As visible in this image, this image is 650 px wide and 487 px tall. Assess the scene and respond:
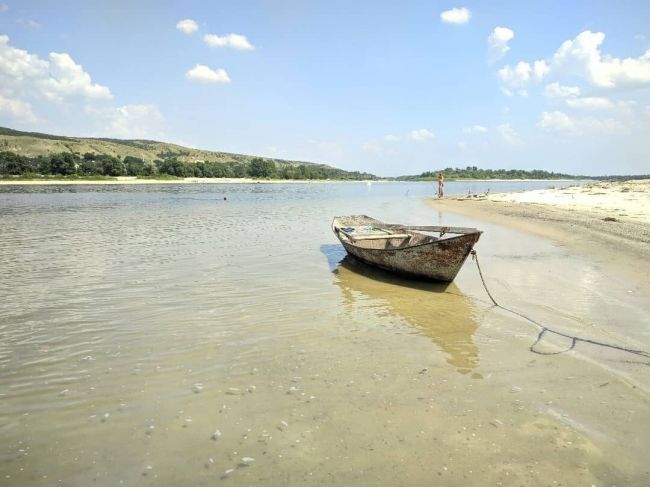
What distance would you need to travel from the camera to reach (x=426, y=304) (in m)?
9.16

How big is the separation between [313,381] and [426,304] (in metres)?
4.37

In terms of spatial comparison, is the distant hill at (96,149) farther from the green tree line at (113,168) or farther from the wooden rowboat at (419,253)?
the wooden rowboat at (419,253)

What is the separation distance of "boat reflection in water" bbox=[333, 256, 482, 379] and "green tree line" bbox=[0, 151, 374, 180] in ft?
320

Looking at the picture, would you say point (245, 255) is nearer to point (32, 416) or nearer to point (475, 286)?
point (475, 286)

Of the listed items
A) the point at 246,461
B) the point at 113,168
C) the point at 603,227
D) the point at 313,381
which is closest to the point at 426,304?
the point at 313,381

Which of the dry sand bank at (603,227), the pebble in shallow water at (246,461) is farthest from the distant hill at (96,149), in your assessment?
the pebble in shallow water at (246,461)

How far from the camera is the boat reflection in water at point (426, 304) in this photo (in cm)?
671

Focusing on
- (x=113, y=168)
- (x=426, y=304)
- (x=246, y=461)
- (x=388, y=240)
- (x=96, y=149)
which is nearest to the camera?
(x=246, y=461)

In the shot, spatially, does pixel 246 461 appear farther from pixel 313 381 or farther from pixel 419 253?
pixel 419 253

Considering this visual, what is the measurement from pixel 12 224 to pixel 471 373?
25928 mm

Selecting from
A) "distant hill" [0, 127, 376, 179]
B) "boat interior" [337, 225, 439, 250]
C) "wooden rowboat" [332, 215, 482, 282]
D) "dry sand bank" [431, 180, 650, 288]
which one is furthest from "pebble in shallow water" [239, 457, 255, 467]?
"distant hill" [0, 127, 376, 179]

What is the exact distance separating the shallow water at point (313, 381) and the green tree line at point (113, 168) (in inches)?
3755

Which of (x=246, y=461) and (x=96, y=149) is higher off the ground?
(x=96, y=149)

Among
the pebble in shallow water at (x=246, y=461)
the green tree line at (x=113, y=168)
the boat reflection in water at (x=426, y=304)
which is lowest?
the pebble in shallow water at (x=246, y=461)
